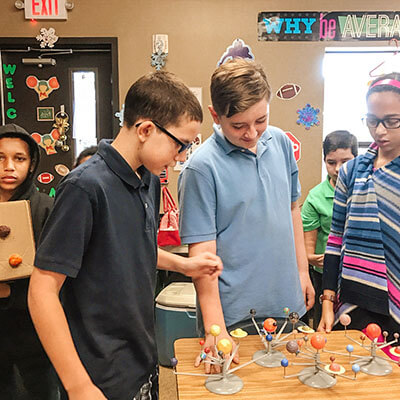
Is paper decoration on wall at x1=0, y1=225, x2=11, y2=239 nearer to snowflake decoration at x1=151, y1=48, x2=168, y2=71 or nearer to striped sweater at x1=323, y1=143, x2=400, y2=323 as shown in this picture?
striped sweater at x1=323, y1=143, x2=400, y2=323

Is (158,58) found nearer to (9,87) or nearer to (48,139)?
(48,139)

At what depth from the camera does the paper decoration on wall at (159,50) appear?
133 inches

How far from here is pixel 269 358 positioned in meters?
1.10

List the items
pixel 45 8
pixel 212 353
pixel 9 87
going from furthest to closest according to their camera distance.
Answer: pixel 9 87
pixel 45 8
pixel 212 353

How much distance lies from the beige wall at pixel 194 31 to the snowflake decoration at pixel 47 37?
4cm

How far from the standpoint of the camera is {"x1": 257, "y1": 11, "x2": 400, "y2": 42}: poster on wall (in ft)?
11.2

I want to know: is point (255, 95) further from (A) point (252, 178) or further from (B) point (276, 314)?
(B) point (276, 314)

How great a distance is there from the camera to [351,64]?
356 centimetres

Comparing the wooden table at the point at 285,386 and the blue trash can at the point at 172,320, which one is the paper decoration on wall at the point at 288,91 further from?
the wooden table at the point at 285,386

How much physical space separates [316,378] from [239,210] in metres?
0.48

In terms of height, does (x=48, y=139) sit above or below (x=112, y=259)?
above

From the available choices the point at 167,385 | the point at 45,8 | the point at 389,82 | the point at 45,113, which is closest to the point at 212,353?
the point at 389,82

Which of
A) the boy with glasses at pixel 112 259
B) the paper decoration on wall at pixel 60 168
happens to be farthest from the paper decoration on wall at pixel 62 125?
the boy with glasses at pixel 112 259

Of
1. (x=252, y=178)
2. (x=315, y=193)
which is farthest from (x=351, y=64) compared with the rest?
(x=252, y=178)
